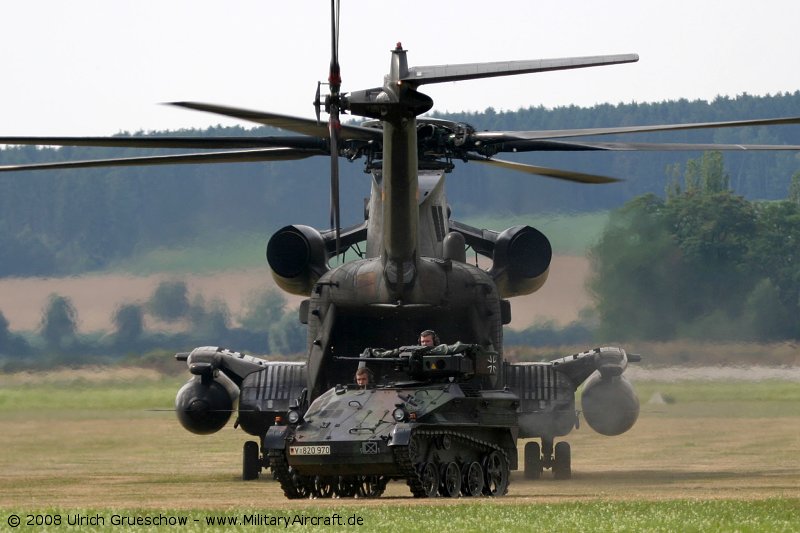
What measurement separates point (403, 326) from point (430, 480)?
5406mm

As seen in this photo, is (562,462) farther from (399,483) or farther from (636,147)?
(636,147)

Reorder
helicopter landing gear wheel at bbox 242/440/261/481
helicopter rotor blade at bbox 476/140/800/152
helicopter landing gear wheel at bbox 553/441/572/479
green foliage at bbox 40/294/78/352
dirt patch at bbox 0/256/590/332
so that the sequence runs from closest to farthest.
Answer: helicopter rotor blade at bbox 476/140/800/152, helicopter landing gear wheel at bbox 242/440/261/481, helicopter landing gear wheel at bbox 553/441/572/479, dirt patch at bbox 0/256/590/332, green foliage at bbox 40/294/78/352

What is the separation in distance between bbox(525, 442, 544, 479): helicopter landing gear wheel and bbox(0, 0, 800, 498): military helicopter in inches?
1.0

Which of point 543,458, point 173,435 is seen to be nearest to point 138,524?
point 543,458

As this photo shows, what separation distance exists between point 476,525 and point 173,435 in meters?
26.7

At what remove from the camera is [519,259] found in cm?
3072

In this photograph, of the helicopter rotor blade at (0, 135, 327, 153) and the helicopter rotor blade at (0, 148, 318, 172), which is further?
the helicopter rotor blade at (0, 148, 318, 172)

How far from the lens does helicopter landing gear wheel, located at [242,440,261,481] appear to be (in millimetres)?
30438

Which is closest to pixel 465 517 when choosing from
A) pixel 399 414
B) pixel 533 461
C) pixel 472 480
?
pixel 399 414

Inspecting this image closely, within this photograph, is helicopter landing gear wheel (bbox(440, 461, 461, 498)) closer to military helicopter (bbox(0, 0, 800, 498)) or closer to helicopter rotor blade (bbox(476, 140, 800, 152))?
military helicopter (bbox(0, 0, 800, 498))

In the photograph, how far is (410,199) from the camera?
86.2ft

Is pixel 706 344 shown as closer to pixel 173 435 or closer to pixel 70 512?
pixel 173 435

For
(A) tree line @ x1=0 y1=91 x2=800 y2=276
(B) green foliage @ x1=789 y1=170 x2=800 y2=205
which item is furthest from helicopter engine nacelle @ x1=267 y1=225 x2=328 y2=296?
(B) green foliage @ x1=789 y1=170 x2=800 y2=205

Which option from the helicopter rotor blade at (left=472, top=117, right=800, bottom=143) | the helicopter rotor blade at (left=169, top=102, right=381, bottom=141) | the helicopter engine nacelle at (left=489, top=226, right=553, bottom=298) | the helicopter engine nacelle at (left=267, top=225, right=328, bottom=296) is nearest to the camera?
the helicopter rotor blade at (left=169, top=102, right=381, bottom=141)
